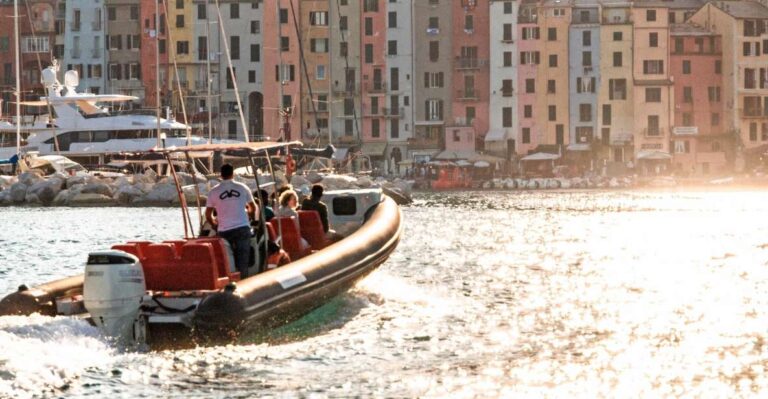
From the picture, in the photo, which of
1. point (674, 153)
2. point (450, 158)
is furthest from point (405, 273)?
point (674, 153)

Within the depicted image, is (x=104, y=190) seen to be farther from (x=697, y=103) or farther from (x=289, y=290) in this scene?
(x=697, y=103)

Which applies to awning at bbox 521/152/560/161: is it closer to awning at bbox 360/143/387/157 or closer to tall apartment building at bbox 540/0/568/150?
tall apartment building at bbox 540/0/568/150

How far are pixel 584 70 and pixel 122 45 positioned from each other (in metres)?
31.6

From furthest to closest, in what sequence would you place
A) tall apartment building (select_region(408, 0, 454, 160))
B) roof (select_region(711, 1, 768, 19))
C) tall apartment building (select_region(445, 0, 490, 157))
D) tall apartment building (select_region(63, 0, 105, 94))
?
roof (select_region(711, 1, 768, 19)) → tall apartment building (select_region(63, 0, 105, 94)) → tall apartment building (select_region(408, 0, 454, 160)) → tall apartment building (select_region(445, 0, 490, 157))

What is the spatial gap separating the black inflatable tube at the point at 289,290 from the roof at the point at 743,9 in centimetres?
8989

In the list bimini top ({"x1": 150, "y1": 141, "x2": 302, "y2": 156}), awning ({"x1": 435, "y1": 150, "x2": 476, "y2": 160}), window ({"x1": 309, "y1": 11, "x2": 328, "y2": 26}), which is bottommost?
awning ({"x1": 435, "y1": 150, "x2": 476, "y2": 160})

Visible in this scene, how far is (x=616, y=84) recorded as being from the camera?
105875mm

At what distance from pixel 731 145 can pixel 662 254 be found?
76698 millimetres

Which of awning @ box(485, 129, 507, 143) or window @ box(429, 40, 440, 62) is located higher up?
window @ box(429, 40, 440, 62)

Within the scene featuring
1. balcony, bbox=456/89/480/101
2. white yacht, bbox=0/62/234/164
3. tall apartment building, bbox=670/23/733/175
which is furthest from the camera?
tall apartment building, bbox=670/23/733/175

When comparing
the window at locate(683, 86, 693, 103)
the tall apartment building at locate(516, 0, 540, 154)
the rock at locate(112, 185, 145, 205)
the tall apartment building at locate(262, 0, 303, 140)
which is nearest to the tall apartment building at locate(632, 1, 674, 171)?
the window at locate(683, 86, 693, 103)

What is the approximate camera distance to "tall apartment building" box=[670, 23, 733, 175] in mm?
107312

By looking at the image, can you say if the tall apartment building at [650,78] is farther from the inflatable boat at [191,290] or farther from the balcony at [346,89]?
the inflatable boat at [191,290]

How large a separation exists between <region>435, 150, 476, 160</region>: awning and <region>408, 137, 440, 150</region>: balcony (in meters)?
1.70
